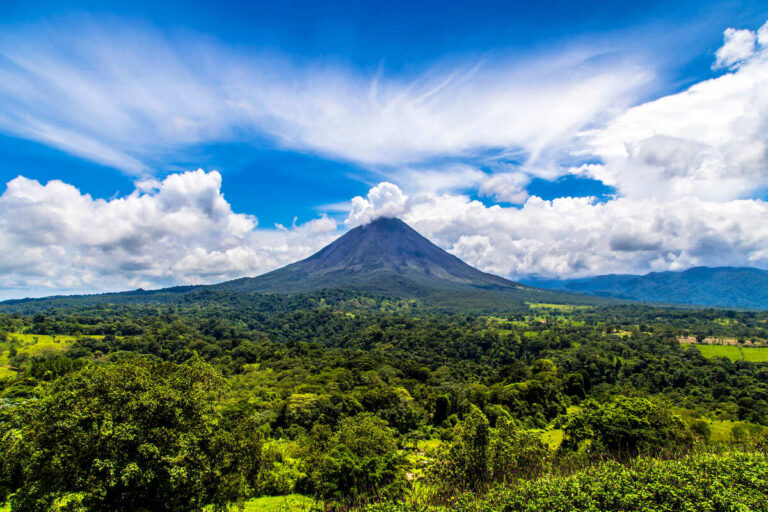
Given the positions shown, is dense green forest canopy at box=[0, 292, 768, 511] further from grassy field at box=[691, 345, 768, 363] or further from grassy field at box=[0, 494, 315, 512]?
grassy field at box=[691, 345, 768, 363]

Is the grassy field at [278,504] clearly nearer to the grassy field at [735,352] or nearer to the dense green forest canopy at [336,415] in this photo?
the dense green forest canopy at [336,415]

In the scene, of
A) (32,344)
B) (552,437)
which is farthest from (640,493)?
(32,344)

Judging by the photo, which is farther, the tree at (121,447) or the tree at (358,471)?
the tree at (358,471)

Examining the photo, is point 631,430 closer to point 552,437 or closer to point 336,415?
point 552,437

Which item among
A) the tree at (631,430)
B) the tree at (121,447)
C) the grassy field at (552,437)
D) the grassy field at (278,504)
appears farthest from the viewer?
the grassy field at (552,437)

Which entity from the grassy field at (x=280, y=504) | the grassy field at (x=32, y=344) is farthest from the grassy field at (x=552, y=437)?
the grassy field at (x=32, y=344)

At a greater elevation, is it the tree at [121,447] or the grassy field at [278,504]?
the tree at [121,447]

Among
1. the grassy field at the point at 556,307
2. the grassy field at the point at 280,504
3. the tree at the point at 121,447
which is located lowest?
the grassy field at the point at 556,307
